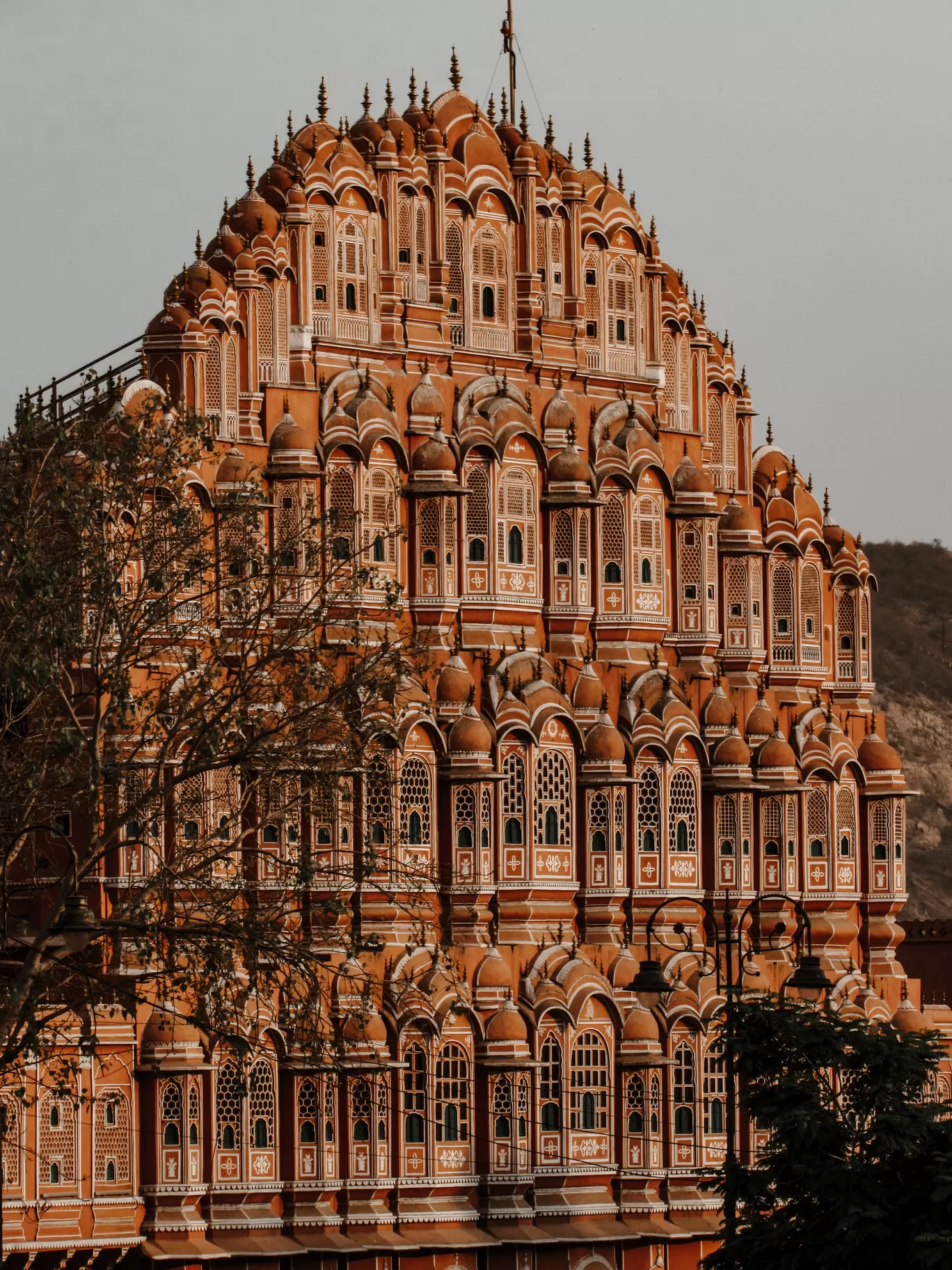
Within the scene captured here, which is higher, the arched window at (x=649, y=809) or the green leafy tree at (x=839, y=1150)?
the arched window at (x=649, y=809)

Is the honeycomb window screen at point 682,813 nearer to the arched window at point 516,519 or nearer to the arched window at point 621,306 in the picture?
the arched window at point 516,519

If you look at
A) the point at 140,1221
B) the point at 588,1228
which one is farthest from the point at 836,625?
the point at 140,1221

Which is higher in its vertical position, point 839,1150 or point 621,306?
point 621,306

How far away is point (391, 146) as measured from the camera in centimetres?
7150

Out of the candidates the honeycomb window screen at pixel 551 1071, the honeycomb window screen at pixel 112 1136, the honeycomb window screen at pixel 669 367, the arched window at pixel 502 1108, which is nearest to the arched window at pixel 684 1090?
the honeycomb window screen at pixel 551 1071

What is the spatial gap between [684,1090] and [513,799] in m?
6.69

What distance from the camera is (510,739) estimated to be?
69.6 meters

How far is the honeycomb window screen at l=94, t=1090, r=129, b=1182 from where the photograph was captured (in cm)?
6344

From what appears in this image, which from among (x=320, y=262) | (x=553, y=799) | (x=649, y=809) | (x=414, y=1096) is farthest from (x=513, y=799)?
(x=320, y=262)

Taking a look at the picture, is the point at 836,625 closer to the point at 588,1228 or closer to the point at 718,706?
the point at 718,706

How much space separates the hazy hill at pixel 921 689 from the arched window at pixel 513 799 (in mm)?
50046

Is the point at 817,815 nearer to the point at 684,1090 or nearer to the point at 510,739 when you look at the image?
the point at 684,1090

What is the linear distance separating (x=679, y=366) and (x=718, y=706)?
7584mm

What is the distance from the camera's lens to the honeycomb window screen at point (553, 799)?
70.2 meters
